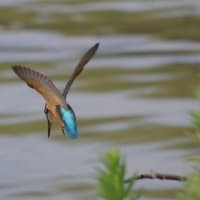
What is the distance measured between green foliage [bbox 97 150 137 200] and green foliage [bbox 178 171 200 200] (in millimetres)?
54

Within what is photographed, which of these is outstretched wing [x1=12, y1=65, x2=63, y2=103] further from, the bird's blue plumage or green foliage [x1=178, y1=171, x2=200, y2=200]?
green foliage [x1=178, y1=171, x2=200, y2=200]

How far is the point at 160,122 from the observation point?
199 inches

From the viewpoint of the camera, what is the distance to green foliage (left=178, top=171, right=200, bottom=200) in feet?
3.49

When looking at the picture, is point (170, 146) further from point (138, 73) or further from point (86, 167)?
point (138, 73)

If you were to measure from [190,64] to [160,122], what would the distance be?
4.24ft

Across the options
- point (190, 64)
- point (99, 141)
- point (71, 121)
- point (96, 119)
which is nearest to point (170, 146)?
point (99, 141)

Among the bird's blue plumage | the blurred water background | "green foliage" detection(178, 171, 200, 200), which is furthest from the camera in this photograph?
the blurred water background

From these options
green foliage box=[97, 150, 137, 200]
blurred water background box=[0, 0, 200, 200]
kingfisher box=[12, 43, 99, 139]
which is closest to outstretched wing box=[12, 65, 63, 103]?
kingfisher box=[12, 43, 99, 139]

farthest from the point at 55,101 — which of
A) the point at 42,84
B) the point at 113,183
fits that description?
the point at 113,183

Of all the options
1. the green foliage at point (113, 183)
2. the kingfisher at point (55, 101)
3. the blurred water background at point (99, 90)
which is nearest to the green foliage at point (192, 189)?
the green foliage at point (113, 183)

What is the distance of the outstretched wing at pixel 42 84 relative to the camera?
4.25ft

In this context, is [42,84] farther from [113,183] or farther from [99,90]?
[99,90]

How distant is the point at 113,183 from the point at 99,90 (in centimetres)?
468

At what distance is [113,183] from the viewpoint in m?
1.08
